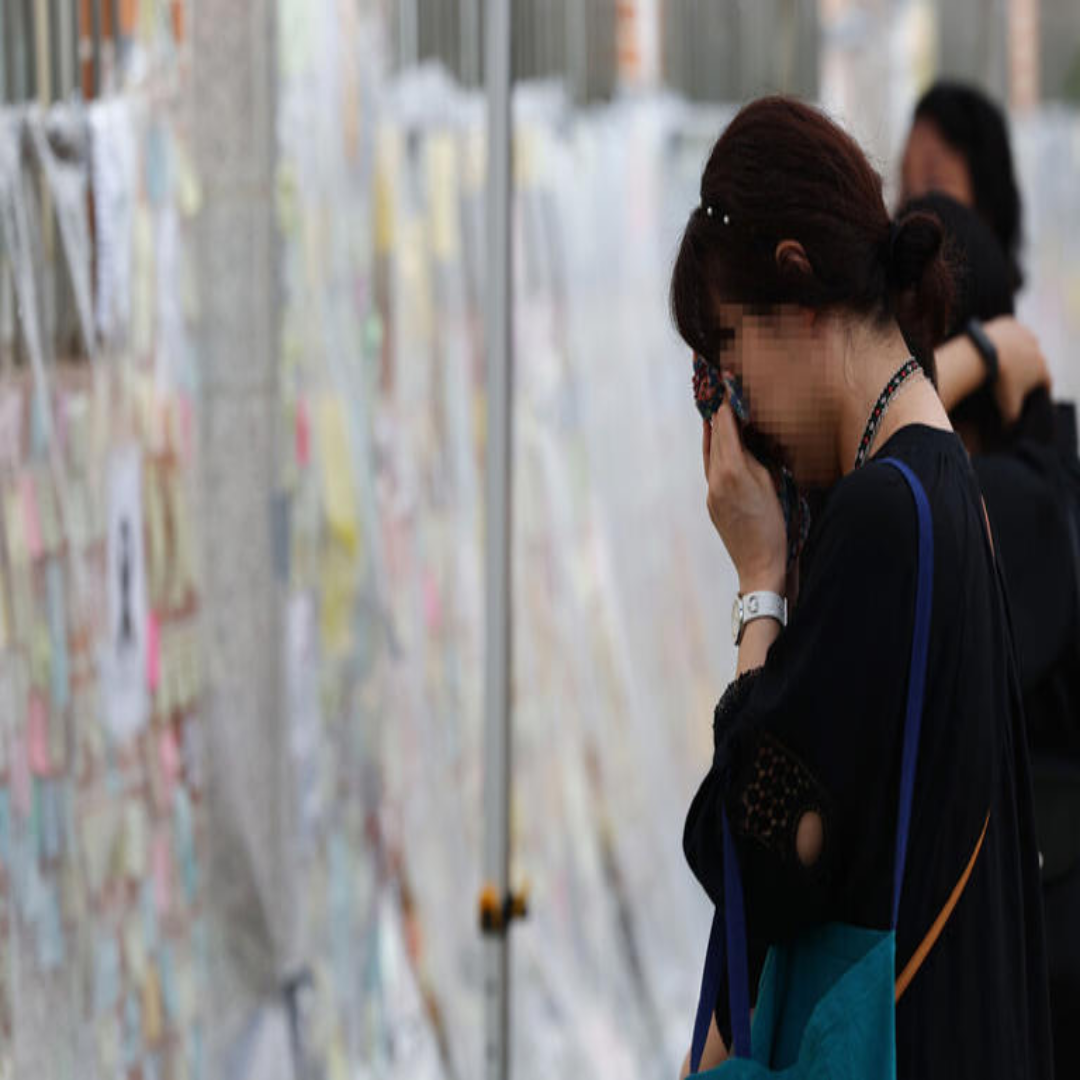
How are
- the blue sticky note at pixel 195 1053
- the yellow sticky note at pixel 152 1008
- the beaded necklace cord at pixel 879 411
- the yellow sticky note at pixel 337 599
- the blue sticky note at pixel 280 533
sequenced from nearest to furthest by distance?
the beaded necklace cord at pixel 879 411 → the yellow sticky note at pixel 152 1008 → the blue sticky note at pixel 195 1053 → the blue sticky note at pixel 280 533 → the yellow sticky note at pixel 337 599

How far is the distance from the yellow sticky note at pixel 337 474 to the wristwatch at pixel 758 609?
1121 millimetres

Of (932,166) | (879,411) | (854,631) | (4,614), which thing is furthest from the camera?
(932,166)

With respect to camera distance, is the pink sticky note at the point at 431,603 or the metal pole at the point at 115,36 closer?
the metal pole at the point at 115,36

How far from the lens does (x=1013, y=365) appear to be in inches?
84.9

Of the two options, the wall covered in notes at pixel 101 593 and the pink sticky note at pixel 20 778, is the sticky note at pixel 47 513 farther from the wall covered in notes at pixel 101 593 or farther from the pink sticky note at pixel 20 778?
the pink sticky note at pixel 20 778

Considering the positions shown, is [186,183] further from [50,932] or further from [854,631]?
[854,631]

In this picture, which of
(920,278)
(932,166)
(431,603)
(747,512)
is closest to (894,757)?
(747,512)

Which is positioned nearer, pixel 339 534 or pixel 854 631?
pixel 854 631

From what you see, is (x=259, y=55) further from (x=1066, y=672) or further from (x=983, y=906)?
(x=983, y=906)

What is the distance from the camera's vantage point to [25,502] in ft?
5.94

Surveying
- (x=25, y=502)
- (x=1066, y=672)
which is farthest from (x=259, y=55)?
(x=1066, y=672)

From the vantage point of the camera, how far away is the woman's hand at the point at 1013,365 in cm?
215

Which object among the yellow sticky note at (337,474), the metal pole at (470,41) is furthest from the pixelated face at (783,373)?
the metal pole at (470,41)

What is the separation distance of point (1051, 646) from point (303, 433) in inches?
39.1
